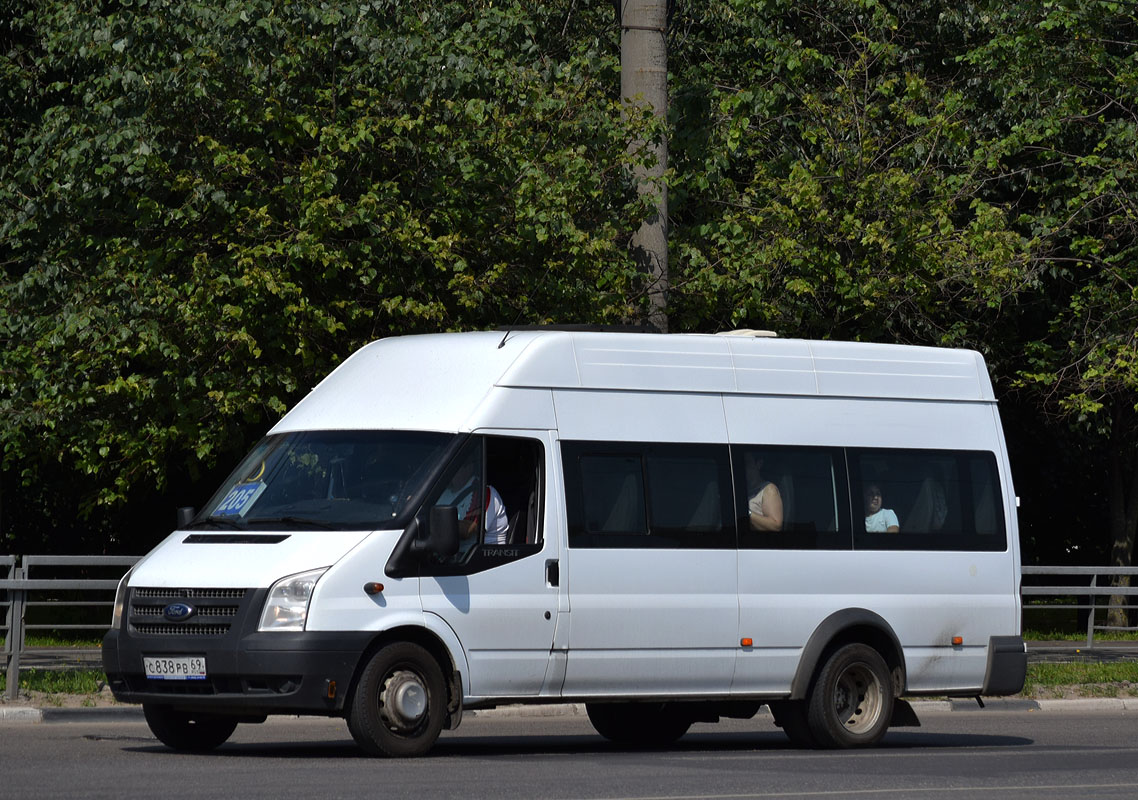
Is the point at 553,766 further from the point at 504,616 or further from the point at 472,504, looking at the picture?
the point at 472,504

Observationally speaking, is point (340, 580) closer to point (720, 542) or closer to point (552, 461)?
point (552, 461)

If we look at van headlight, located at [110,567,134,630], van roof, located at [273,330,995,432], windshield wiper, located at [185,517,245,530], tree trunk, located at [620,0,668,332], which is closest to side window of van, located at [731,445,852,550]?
van roof, located at [273,330,995,432]

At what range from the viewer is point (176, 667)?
11.1 m

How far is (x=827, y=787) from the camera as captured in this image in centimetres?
1012

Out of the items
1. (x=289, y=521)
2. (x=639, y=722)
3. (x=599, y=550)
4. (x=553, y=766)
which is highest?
(x=289, y=521)

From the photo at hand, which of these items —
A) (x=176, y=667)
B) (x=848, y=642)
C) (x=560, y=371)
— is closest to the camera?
(x=176, y=667)

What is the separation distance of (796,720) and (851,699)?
0.43 metres

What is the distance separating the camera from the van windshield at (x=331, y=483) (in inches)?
449

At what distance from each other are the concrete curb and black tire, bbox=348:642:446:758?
123 cm

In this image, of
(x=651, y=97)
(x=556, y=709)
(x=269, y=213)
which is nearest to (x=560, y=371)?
(x=556, y=709)

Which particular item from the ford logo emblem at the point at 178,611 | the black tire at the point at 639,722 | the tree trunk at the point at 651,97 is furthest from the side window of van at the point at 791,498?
the tree trunk at the point at 651,97

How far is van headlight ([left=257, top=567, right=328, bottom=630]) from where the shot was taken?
10891 mm

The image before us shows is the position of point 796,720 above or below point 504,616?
below

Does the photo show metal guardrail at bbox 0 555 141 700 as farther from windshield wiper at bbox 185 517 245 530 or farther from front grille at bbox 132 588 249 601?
front grille at bbox 132 588 249 601
